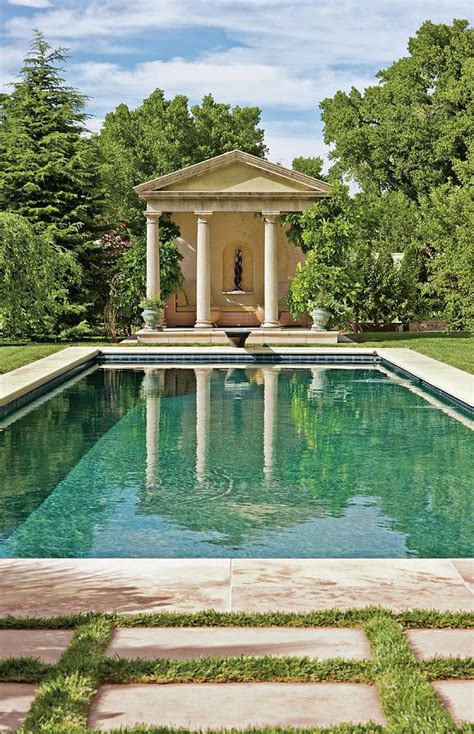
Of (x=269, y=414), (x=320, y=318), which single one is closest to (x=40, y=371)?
(x=269, y=414)

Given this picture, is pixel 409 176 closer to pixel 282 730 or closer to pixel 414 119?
pixel 414 119

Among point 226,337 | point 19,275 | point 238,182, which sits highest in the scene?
point 238,182

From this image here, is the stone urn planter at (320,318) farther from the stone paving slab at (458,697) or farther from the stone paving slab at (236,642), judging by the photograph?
the stone paving slab at (458,697)

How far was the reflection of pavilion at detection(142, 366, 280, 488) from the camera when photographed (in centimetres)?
1137

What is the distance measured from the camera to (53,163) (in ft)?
99.6

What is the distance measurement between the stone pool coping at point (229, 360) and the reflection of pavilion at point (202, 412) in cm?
161

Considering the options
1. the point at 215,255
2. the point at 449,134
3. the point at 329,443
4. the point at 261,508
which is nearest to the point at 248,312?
the point at 215,255

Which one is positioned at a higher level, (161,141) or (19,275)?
(161,141)

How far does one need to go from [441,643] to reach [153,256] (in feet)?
86.8

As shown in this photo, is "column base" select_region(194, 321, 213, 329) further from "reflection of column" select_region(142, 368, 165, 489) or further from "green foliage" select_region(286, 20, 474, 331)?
"reflection of column" select_region(142, 368, 165, 489)

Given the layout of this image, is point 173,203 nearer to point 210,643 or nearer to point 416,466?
point 416,466

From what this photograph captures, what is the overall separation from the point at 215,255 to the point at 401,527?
2613 cm

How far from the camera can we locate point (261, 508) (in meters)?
9.22

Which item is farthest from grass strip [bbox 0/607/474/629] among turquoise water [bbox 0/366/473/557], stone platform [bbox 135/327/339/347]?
stone platform [bbox 135/327/339/347]
